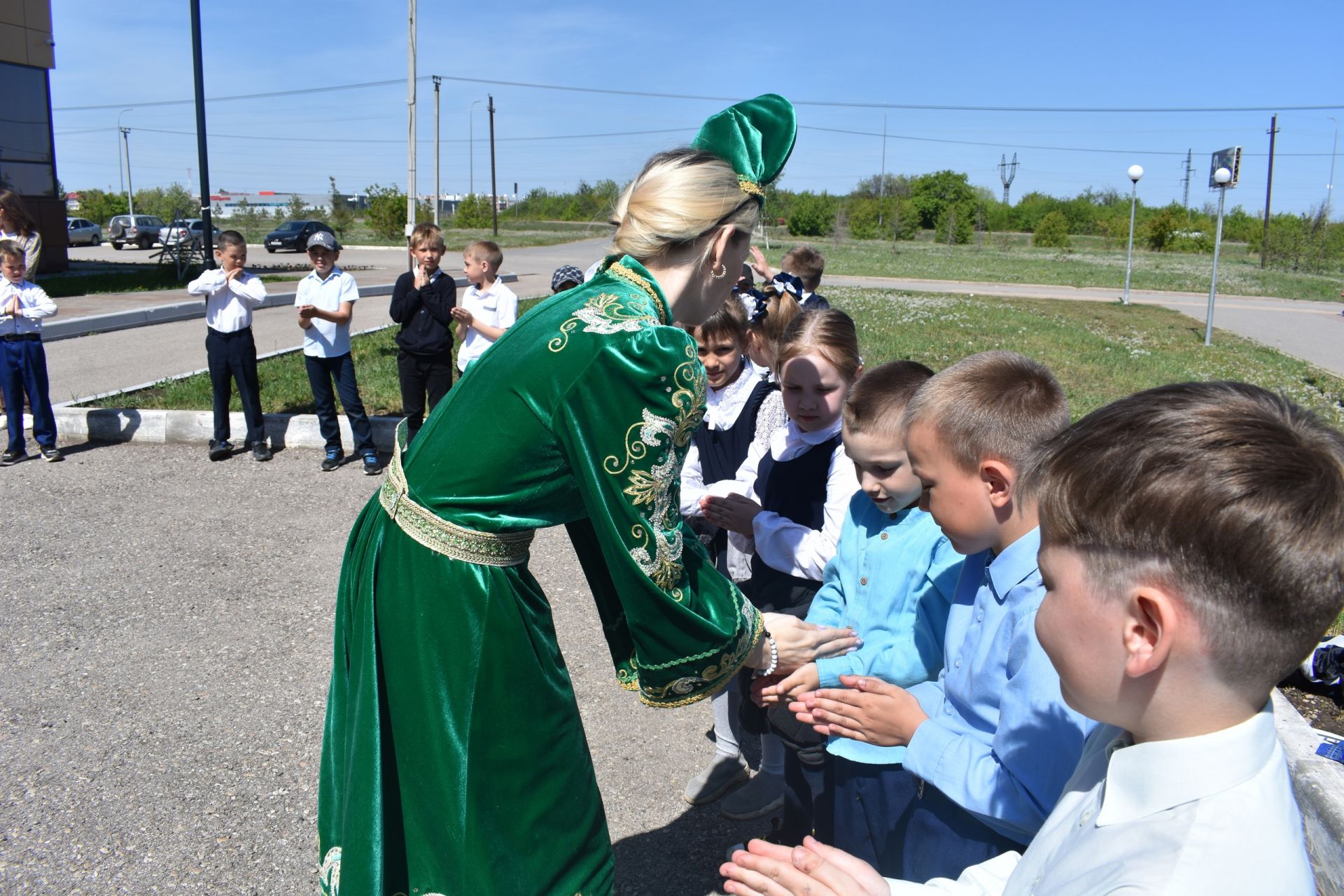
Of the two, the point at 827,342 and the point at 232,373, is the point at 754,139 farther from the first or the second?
the point at 232,373

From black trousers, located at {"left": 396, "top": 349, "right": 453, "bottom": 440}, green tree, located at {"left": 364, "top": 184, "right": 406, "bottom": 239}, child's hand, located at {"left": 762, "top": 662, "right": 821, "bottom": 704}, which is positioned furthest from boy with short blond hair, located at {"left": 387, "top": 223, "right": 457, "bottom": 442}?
green tree, located at {"left": 364, "top": 184, "right": 406, "bottom": 239}

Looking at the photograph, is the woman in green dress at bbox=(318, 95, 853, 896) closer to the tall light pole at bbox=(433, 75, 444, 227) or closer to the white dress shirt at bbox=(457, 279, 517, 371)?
the white dress shirt at bbox=(457, 279, 517, 371)

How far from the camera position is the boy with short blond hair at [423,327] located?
7.66 metres

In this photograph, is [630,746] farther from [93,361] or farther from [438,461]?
[93,361]

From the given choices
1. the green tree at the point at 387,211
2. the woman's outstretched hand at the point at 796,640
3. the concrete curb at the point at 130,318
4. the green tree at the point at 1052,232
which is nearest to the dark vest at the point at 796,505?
the woman's outstretched hand at the point at 796,640

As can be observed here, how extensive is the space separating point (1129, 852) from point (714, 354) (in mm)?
2717

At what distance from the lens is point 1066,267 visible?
3997cm

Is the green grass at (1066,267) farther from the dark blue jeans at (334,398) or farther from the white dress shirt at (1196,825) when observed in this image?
the white dress shirt at (1196,825)

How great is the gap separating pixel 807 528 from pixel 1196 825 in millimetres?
1887

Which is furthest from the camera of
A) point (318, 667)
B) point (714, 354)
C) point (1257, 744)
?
point (318, 667)

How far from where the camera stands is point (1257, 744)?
3.68 feet

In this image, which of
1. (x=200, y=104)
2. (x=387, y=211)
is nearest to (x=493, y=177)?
(x=387, y=211)

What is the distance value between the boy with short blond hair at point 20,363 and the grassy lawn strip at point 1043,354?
1.26 meters

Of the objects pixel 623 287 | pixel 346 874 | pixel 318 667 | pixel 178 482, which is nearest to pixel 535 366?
pixel 623 287
